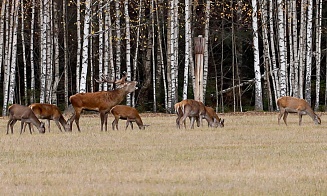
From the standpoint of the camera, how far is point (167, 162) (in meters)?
17.5

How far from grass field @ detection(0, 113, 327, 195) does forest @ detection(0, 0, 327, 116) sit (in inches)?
461

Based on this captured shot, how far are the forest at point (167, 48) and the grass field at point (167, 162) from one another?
11.7 meters

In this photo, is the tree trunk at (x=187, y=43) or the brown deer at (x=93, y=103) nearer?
the brown deer at (x=93, y=103)

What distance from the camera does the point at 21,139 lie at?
23.2 m

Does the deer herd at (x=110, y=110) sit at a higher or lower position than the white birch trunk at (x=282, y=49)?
lower

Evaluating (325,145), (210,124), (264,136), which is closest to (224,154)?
(325,145)

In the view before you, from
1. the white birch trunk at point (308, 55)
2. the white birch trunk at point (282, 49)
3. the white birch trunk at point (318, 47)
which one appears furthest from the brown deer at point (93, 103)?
the white birch trunk at point (318, 47)

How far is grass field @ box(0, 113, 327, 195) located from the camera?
14.1 m

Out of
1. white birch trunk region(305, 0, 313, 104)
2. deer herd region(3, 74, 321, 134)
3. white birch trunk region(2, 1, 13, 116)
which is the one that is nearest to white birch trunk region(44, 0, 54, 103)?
white birch trunk region(2, 1, 13, 116)

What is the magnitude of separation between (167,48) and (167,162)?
28207mm

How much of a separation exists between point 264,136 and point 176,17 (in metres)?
18.0

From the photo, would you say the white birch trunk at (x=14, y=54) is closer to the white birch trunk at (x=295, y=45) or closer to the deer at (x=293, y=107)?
the white birch trunk at (x=295, y=45)

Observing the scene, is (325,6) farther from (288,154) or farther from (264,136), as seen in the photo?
(288,154)

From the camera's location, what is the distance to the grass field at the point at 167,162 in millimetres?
14125
